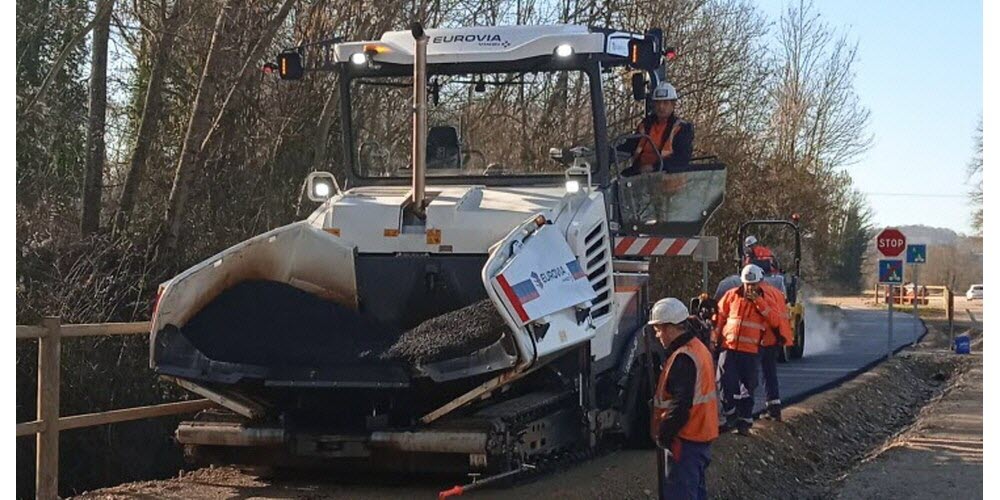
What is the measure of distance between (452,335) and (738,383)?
568 cm

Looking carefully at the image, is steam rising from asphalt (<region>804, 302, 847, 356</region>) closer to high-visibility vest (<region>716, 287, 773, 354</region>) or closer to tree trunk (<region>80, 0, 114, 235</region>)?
high-visibility vest (<region>716, 287, 773, 354</region>)

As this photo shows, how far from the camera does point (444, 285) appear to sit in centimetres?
810

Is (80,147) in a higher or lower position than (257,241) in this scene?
higher

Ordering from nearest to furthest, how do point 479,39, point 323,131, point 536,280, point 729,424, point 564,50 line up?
1. point 536,280
2. point 564,50
3. point 479,39
4. point 729,424
5. point 323,131

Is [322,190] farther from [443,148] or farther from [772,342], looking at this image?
[772,342]

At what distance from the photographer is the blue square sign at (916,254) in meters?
28.5

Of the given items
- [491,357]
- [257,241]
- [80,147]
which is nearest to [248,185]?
[80,147]

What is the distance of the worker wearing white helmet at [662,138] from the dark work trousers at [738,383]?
3229 mm

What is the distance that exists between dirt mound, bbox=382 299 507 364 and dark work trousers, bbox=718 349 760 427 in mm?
5320

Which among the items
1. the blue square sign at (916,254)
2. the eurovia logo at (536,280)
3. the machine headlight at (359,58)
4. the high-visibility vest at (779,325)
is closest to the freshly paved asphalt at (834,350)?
the blue square sign at (916,254)

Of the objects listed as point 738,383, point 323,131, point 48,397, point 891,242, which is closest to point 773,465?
point 738,383

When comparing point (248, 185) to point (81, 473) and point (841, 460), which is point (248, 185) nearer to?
point (81, 473)

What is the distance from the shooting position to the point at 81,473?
1309cm

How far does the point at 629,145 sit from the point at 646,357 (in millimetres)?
1728
